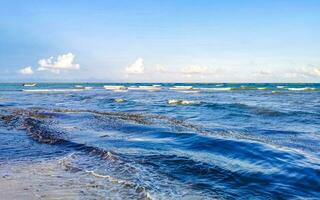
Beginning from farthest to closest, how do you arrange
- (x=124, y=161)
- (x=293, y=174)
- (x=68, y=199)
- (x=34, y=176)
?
(x=124, y=161) → (x=293, y=174) → (x=34, y=176) → (x=68, y=199)

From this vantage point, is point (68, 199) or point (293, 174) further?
point (293, 174)

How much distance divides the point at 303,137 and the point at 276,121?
4.82m

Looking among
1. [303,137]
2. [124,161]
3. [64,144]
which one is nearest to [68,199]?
[124,161]

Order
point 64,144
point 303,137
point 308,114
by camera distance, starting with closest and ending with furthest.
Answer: point 64,144 → point 303,137 → point 308,114

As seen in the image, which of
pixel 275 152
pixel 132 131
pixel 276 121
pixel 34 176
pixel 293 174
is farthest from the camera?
pixel 276 121

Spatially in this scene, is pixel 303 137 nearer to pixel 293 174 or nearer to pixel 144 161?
pixel 293 174

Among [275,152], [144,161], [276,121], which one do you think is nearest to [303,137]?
[275,152]

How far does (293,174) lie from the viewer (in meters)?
7.53

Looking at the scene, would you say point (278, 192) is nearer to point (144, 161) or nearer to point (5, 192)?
point (144, 161)

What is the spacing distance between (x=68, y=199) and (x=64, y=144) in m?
5.44

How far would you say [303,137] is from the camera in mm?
12422

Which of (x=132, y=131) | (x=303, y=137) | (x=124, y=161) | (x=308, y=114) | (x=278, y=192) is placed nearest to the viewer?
(x=278, y=192)

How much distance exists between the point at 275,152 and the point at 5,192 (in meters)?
6.27

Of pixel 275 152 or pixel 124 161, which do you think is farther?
pixel 275 152
